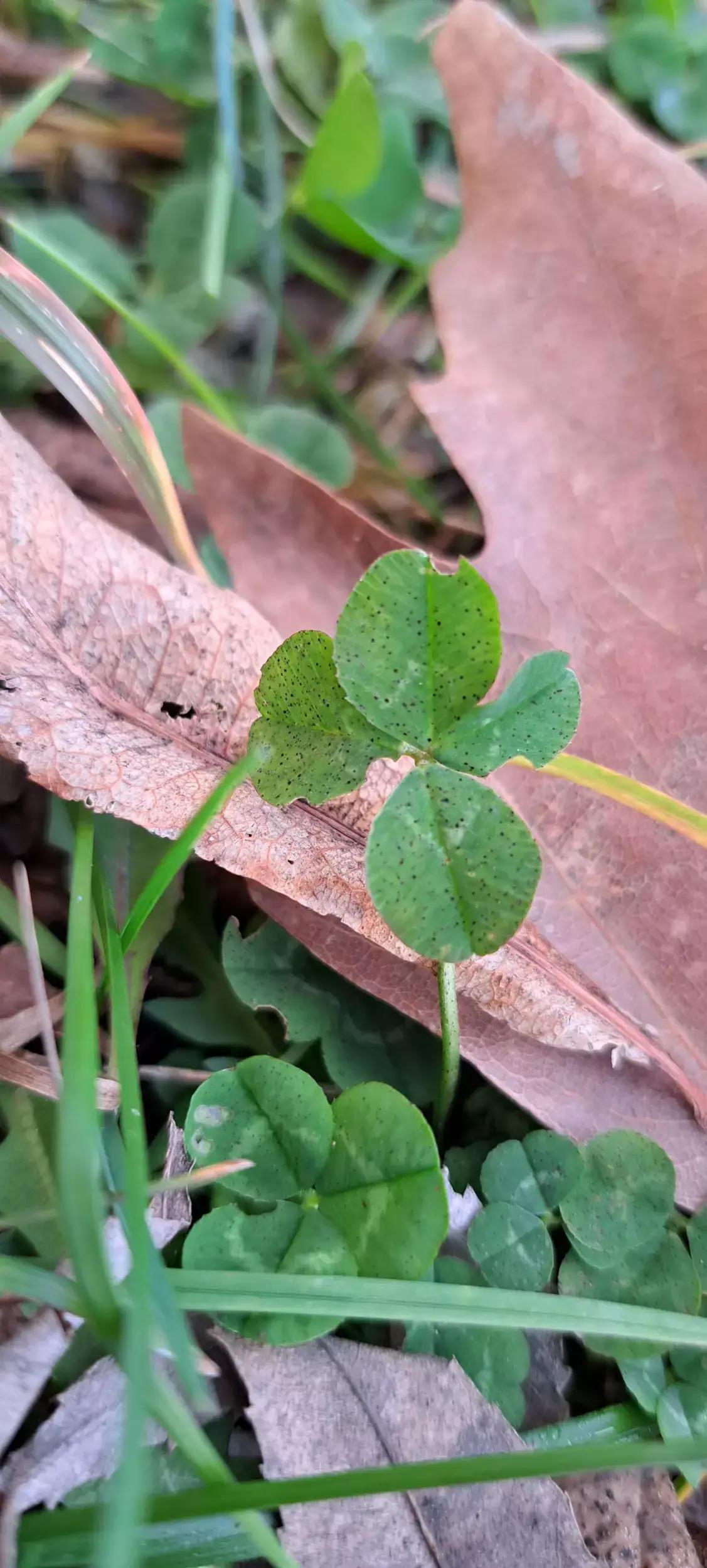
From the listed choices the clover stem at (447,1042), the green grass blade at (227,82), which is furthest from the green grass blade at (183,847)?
the green grass blade at (227,82)

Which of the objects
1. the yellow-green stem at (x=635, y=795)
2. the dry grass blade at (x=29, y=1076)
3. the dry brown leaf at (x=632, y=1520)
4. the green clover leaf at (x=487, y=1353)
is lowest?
the dry grass blade at (x=29, y=1076)

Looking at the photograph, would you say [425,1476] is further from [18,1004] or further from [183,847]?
[18,1004]

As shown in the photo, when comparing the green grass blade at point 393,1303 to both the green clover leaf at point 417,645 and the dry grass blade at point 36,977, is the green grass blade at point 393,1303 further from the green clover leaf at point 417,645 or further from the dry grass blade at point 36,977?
the green clover leaf at point 417,645

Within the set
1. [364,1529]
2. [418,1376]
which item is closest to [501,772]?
[418,1376]

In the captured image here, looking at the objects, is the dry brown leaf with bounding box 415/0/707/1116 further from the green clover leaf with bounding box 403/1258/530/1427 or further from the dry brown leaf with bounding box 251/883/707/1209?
the green clover leaf with bounding box 403/1258/530/1427

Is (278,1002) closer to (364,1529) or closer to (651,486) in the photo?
(364,1529)

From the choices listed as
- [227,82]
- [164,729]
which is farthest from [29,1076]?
[227,82]

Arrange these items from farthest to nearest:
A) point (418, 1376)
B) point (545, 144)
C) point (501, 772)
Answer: point (545, 144)
point (501, 772)
point (418, 1376)
